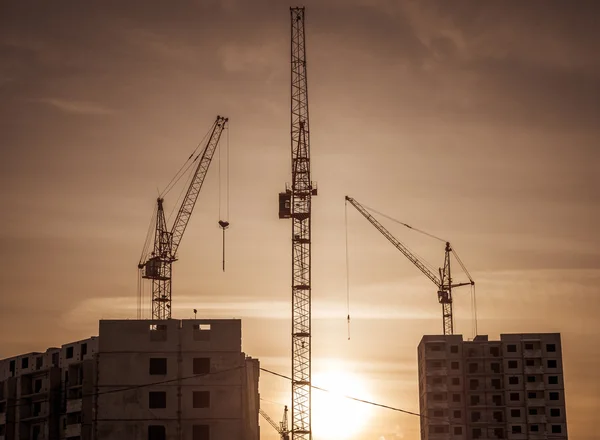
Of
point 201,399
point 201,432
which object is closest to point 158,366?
point 201,399

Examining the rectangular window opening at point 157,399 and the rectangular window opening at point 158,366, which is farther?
the rectangular window opening at point 158,366

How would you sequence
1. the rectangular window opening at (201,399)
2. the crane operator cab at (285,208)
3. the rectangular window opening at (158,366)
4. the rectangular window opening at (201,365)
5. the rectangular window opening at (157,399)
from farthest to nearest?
the crane operator cab at (285,208), the rectangular window opening at (158,366), the rectangular window opening at (201,365), the rectangular window opening at (157,399), the rectangular window opening at (201,399)

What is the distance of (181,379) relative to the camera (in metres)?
141

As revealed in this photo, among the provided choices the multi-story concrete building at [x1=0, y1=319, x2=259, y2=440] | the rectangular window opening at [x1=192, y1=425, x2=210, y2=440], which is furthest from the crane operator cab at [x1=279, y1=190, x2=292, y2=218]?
the rectangular window opening at [x1=192, y1=425, x2=210, y2=440]

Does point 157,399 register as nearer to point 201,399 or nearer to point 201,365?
point 201,399

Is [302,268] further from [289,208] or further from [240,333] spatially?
[240,333]

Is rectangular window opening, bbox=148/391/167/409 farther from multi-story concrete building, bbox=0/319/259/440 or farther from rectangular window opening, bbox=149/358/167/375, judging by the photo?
rectangular window opening, bbox=149/358/167/375

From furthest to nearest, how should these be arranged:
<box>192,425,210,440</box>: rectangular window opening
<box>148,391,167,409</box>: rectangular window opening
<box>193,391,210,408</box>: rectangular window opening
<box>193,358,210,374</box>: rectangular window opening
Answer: <box>193,358,210,374</box>: rectangular window opening
<box>148,391,167,409</box>: rectangular window opening
<box>193,391,210,408</box>: rectangular window opening
<box>192,425,210,440</box>: rectangular window opening

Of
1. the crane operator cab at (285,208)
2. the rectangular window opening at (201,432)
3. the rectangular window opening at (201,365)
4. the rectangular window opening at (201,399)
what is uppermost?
the crane operator cab at (285,208)

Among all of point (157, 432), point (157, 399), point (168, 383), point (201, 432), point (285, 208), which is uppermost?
point (285, 208)

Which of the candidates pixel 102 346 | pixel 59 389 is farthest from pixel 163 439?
pixel 59 389

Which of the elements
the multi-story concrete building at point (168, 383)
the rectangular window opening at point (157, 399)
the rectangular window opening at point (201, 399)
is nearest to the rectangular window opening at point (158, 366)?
the multi-story concrete building at point (168, 383)

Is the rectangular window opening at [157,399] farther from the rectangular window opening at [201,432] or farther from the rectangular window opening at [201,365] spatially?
the rectangular window opening at [201,432]

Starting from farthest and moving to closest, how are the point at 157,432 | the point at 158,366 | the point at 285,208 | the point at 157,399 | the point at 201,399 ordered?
the point at 285,208
the point at 158,366
the point at 157,399
the point at 201,399
the point at 157,432
